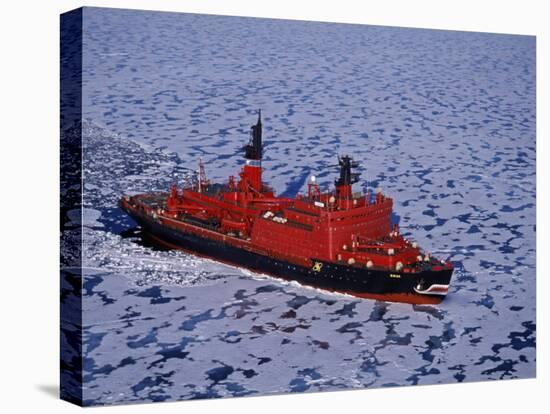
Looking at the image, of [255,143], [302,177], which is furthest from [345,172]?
[255,143]

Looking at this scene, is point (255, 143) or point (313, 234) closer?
point (255, 143)

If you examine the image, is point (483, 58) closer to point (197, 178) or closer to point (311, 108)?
point (311, 108)

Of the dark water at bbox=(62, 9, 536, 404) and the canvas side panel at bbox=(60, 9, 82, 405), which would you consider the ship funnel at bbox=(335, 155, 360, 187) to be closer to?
the dark water at bbox=(62, 9, 536, 404)

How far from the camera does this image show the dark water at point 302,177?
18.5 metres

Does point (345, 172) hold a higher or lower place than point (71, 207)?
higher

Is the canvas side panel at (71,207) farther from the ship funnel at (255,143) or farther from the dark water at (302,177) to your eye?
the ship funnel at (255,143)

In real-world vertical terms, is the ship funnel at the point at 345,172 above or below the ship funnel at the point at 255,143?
below

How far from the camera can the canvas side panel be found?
60.1 ft

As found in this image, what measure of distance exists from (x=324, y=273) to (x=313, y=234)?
58cm

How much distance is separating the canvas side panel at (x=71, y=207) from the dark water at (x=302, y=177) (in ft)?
0.48

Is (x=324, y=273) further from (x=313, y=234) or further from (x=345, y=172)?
(x=345, y=172)

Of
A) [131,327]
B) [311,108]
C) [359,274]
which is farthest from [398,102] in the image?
[131,327]

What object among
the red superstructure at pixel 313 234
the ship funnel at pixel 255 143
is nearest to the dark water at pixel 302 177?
the ship funnel at pixel 255 143

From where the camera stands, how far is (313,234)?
65.6 feet
